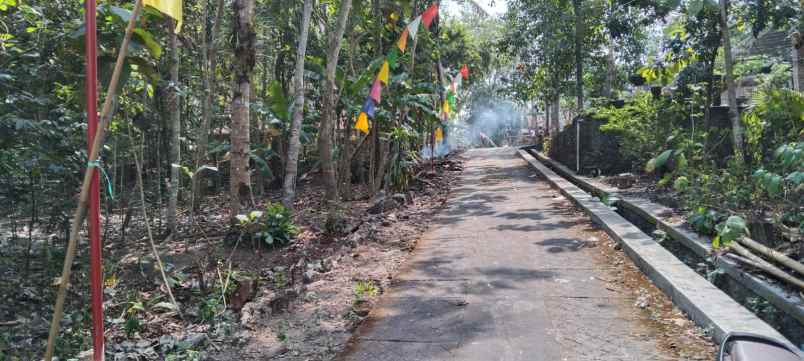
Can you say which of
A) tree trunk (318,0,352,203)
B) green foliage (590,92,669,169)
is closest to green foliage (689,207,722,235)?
tree trunk (318,0,352,203)

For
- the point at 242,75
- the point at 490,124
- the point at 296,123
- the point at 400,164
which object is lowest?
the point at 400,164

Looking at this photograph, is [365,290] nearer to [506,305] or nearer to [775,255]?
[506,305]

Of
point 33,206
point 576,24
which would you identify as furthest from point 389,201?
point 576,24

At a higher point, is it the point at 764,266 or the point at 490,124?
the point at 490,124

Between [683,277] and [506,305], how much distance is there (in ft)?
5.48

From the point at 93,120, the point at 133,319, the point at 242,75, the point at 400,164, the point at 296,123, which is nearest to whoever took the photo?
the point at 93,120

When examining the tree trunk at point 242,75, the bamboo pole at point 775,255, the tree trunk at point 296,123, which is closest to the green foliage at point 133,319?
the tree trunk at point 242,75

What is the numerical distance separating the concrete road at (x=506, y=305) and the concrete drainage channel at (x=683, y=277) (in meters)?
0.38

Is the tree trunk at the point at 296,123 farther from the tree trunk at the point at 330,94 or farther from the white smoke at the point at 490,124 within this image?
the white smoke at the point at 490,124

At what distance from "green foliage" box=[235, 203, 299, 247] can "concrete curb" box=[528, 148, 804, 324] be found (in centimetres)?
508

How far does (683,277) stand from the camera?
5293 millimetres

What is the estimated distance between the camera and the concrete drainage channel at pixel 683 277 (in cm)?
410

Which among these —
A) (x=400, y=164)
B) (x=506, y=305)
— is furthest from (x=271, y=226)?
(x=400, y=164)

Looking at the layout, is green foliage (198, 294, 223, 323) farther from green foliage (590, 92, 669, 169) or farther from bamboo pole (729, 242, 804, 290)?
green foliage (590, 92, 669, 169)
